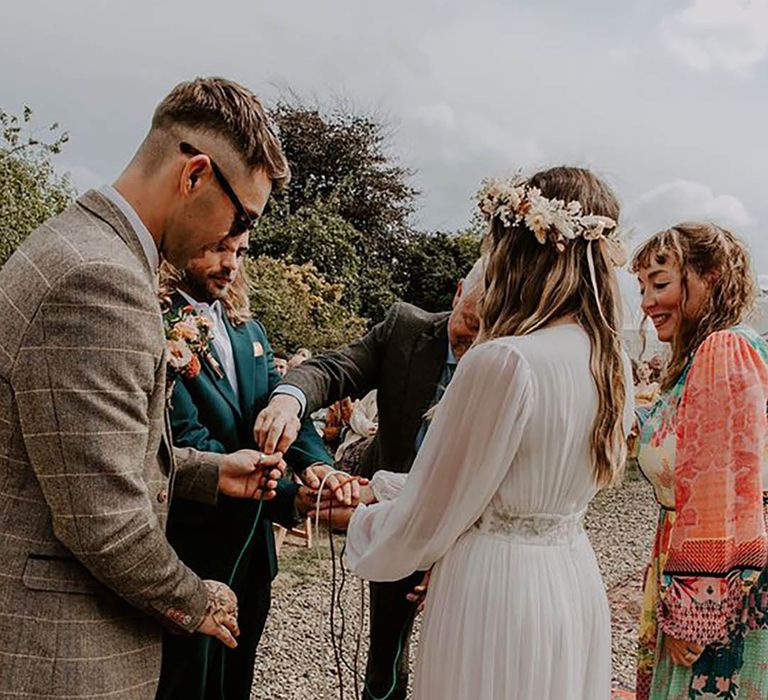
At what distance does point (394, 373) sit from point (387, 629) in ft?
3.58

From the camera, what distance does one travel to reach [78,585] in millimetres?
1706

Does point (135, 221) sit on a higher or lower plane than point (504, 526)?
higher

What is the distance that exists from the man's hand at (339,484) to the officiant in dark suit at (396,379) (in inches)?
12.6

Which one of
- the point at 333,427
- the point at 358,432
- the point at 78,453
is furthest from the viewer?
the point at 333,427

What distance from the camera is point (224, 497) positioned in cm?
269

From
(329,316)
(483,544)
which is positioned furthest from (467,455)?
(329,316)

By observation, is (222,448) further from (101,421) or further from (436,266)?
(436,266)

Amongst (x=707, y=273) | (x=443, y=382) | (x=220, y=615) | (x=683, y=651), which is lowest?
(x=683, y=651)

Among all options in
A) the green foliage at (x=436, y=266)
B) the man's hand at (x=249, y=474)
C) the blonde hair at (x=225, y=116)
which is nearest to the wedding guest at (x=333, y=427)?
the man's hand at (x=249, y=474)

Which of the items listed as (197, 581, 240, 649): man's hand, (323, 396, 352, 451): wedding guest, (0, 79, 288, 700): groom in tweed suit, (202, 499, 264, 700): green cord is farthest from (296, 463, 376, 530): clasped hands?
(323, 396, 352, 451): wedding guest

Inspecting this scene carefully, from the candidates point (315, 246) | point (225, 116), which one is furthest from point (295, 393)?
point (315, 246)

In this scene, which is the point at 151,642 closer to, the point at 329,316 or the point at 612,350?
the point at 612,350

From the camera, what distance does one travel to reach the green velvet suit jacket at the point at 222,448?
8.79 ft

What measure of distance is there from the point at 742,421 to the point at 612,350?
771 mm
